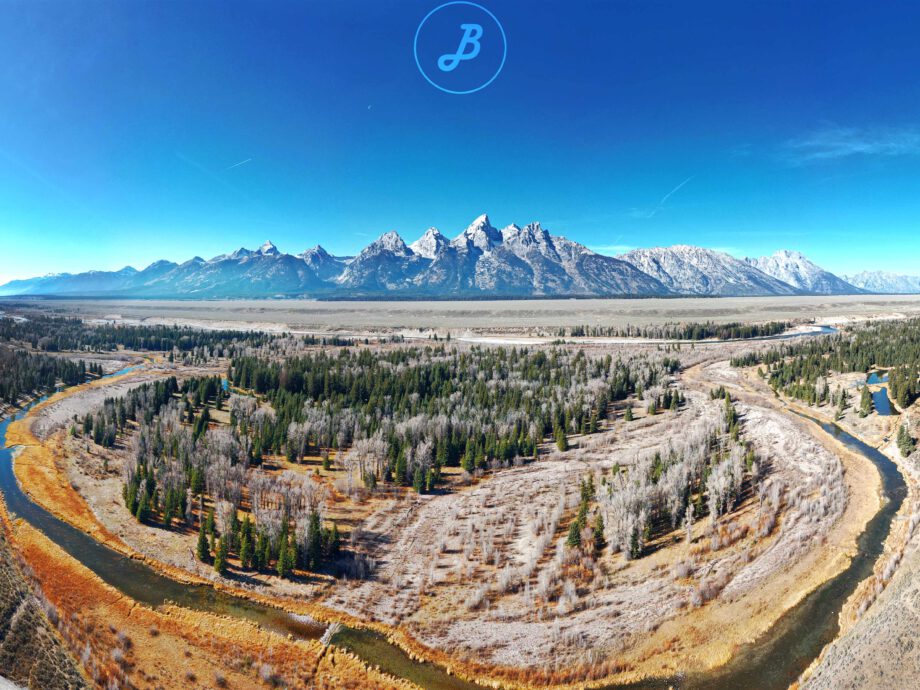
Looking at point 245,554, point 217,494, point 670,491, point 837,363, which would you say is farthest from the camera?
point 837,363

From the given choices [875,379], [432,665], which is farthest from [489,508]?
[875,379]

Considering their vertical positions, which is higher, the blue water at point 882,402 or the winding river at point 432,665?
the blue water at point 882,402

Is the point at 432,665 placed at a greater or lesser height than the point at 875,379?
lesser

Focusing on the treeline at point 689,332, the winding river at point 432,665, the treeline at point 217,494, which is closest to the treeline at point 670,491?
the winding river at point 432,665

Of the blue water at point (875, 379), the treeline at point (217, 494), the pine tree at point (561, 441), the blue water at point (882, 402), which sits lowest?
the treeline at point (217, 494)

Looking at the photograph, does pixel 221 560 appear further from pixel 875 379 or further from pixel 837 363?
pixel 837 363

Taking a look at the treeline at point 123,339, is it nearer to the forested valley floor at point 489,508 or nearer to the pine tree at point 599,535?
the forested valley floor at point 489,508

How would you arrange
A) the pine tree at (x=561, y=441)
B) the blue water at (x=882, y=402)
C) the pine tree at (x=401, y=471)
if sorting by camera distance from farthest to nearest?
the blue water at (x=882, y=402)
the pine tree at (x=561, y=441)
the pine tree at (x=401, y=471)
